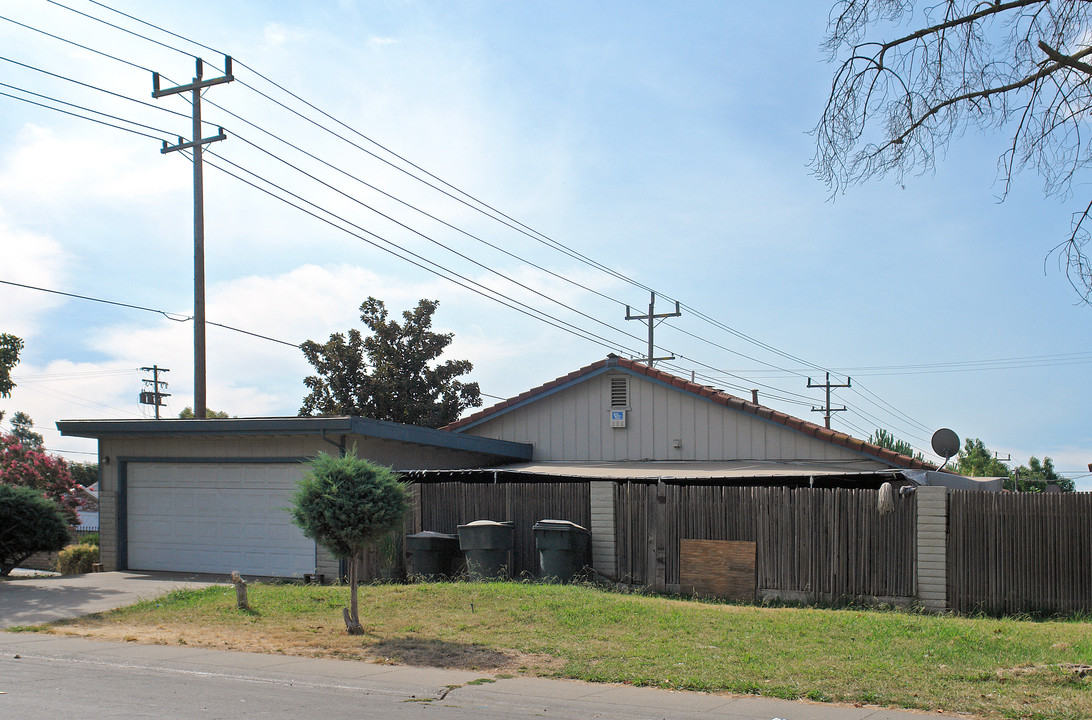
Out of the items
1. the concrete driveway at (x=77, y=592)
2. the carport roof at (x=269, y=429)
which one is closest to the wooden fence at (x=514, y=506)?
the carport roof at (x=269, y=429)

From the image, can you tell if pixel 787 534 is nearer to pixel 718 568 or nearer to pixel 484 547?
pixel 718 568

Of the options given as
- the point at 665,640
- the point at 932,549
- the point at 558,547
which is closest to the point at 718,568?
the point at 558,547

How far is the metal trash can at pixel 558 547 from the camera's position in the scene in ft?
48.7

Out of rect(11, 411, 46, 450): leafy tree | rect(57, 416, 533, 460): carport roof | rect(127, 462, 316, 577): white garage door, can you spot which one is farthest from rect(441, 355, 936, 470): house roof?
rect(11, 411, 46, 450): leafy tree

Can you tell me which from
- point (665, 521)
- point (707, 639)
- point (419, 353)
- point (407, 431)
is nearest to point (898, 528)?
point (665, 521)

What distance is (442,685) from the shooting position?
337 inches

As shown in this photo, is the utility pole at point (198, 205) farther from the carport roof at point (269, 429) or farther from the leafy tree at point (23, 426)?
the leafy tree at point (23, 426)

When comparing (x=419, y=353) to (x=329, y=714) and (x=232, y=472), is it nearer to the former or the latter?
(x=232, y=472)

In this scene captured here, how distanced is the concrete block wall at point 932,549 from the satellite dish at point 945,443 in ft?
15.7

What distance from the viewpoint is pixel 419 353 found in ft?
111

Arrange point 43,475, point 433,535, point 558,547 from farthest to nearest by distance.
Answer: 1. point 43,475
2. point 433,535
3. point 558,547

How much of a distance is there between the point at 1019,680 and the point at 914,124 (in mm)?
4887

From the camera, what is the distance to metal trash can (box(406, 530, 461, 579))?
1572cm

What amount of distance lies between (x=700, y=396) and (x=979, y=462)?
41523 millimetres
